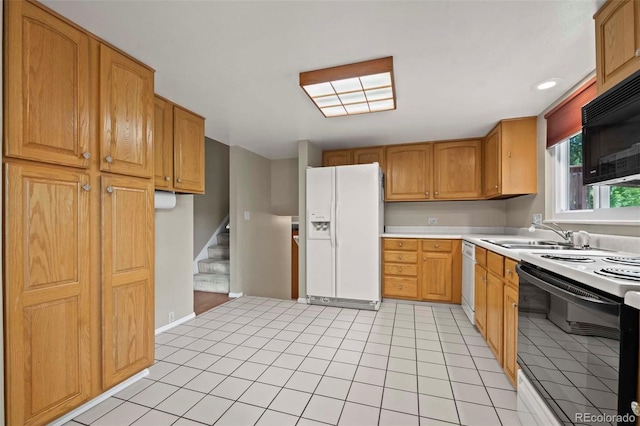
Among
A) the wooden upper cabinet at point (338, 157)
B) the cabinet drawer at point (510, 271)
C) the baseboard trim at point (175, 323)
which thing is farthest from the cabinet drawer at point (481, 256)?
the baseboard trim at point (175, 323)

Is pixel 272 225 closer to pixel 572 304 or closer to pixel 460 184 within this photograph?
pixel 460 184

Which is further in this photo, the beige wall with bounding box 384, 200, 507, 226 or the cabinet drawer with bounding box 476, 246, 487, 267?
the beige wall with bounding box 384, 200, 507, 226

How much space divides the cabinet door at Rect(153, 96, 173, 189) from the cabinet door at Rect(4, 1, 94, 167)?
2.66ft

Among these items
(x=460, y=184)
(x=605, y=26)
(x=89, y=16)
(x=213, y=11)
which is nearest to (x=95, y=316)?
(x=89, y=16)

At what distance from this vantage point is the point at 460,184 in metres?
3.73

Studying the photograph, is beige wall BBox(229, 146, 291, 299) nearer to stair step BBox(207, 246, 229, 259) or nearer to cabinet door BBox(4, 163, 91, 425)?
stair step BBox(207, 246, 229, 259)

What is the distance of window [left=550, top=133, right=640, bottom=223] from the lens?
1.78 m

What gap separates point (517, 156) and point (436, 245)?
52.4 inches

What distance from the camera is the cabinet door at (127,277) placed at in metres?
1.68

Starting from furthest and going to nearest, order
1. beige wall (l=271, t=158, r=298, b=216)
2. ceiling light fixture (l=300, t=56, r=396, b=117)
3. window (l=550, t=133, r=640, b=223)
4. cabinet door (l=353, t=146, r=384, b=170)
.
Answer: beige wall (l=271, t=158, r=298, b=216), cabinet door (l=353, t=146, r=384, b=170), ceiling light fixture (l=300, t=56, r=396, b=117), window (l=550, t=133, r=640, b=223)

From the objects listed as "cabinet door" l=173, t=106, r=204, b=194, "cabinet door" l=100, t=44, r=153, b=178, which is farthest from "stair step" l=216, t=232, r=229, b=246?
"cabinet door" l=100, t=44, r=153, b=178

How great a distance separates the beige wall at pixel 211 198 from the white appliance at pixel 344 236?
88.3 inches

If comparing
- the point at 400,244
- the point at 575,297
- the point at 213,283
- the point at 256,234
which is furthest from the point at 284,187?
the point at 575,297

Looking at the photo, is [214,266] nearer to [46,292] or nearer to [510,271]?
[46,292]
